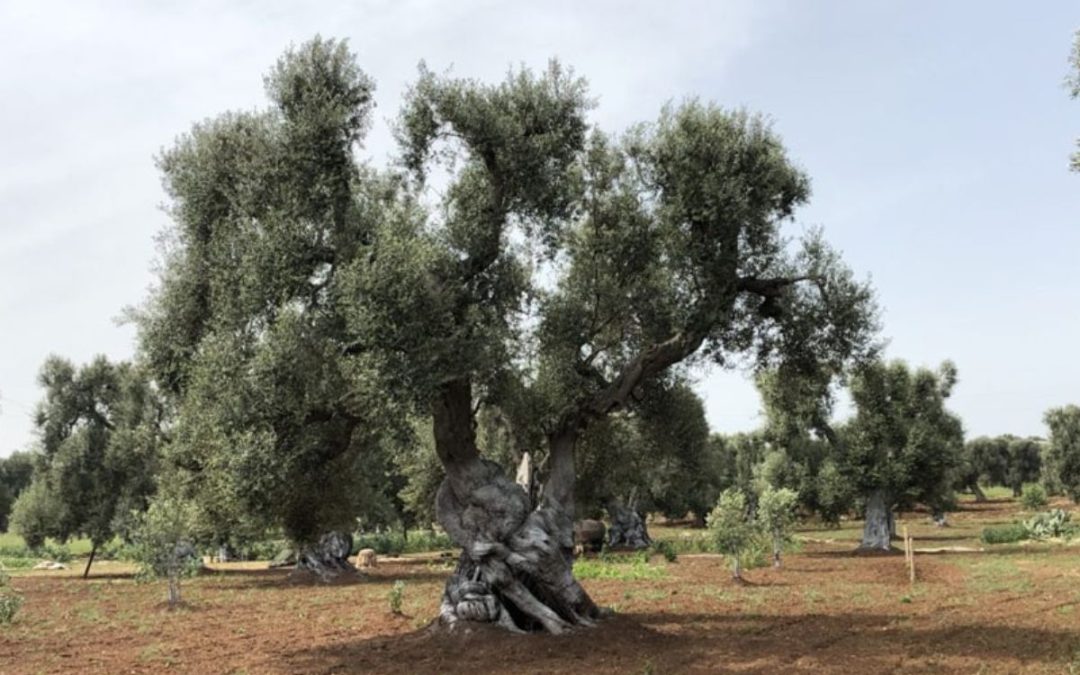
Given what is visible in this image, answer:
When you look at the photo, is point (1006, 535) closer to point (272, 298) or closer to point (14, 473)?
point (272, 298)

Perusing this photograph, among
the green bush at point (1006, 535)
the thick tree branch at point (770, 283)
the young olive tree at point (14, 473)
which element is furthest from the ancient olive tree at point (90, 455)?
the young olive tree at point (14, 473)

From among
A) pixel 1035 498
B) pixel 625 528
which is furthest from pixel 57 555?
pixel 1035 498

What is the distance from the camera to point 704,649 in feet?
64.0

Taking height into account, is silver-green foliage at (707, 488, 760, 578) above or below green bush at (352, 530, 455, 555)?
above

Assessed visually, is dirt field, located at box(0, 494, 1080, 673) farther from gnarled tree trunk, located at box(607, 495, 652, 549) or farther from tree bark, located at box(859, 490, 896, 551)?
gnarled tree trunk, located at box(607, 495, 652, 549)

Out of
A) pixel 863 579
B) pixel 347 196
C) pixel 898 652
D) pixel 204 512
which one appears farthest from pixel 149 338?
pixel 863 579

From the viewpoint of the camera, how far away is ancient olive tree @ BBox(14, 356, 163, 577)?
180 ft

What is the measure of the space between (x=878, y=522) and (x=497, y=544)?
43.0m

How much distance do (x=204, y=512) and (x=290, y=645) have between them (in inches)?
168

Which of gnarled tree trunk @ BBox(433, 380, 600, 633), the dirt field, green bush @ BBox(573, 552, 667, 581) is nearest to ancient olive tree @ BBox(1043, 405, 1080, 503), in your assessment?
the dirt field

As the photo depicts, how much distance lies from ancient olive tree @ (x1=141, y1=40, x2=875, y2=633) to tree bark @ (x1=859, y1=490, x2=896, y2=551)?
3625cm

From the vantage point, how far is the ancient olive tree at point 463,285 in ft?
62.0

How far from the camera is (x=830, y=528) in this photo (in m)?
86.0

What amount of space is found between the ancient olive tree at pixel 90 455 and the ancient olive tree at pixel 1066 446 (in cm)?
8664
